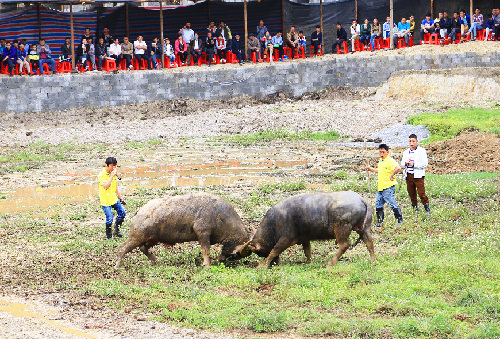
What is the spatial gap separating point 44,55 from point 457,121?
1954 cm

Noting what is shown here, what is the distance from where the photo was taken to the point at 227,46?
125 ft

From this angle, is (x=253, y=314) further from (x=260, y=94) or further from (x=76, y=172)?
(x=260, y=94)

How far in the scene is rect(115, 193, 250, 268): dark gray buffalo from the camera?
12.7 metres

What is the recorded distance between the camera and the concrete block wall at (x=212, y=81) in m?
34.1

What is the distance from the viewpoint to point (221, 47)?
37.8 metres

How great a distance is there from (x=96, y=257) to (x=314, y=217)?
414cm

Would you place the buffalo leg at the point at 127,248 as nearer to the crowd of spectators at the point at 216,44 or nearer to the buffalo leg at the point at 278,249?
the buffalo leg at the point at 278,249

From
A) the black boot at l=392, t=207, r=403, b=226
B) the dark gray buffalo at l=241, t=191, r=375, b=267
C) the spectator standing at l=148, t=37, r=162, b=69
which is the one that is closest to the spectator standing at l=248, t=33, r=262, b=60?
the spectator standing at l=148, t=37, r=162, b=69

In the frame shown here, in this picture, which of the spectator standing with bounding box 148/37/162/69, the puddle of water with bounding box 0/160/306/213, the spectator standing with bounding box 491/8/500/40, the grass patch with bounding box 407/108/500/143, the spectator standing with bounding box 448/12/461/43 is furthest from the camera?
the spectator standing with bounding box 448/12/461/43

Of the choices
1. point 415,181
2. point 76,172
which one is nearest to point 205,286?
point 415,181

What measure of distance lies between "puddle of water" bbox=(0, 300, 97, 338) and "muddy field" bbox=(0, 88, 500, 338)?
0.02 m

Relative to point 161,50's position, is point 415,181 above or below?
below

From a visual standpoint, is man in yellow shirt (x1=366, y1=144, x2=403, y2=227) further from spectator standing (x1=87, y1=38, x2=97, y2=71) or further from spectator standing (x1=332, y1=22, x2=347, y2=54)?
spectator standing (x1=332, y1=22, x2=347, y2=54)

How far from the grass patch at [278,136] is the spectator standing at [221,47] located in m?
8.76
